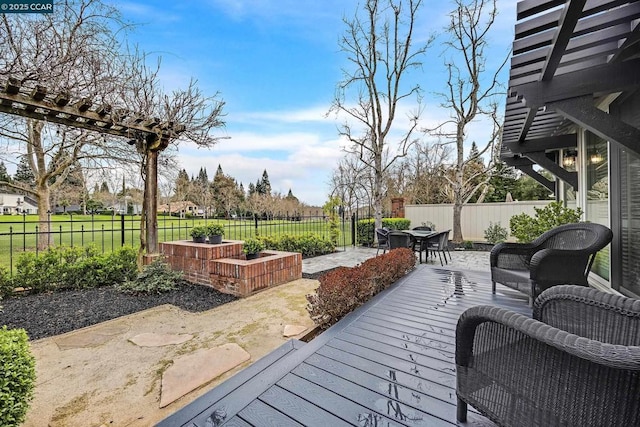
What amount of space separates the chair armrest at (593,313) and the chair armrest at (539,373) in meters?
0.51

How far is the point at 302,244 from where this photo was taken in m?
7.93

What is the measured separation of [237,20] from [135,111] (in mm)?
2837

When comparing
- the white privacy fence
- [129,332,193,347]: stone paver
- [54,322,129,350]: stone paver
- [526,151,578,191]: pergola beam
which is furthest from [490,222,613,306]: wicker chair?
the white privacy fence

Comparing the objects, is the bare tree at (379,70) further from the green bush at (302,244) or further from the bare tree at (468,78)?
the green bush at (302,244)

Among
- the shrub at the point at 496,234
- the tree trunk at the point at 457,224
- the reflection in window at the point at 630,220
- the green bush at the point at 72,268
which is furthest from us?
the tree trunk at the point at 457,224

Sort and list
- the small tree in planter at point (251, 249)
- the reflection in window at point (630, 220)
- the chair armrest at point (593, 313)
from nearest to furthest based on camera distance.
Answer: the chair armrest at point (593, 313) → the reflection in window at point (630, 220) → the small tree in planter at point (251, 249)

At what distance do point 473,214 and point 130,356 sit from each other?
11513 mm

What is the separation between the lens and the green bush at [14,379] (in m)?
1.29

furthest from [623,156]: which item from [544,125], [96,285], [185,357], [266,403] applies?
[96,285]

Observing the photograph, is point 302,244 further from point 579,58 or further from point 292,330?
point 579,58

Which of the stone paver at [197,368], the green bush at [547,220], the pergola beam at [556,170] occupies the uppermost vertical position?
the pergola beam at [556,170]

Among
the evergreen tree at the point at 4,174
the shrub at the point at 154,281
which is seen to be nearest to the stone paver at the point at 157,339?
the shrub at the point at 154,281

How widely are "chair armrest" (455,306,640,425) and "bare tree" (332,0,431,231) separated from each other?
8569 millimetres

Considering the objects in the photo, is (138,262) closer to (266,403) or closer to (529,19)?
(266,403)
